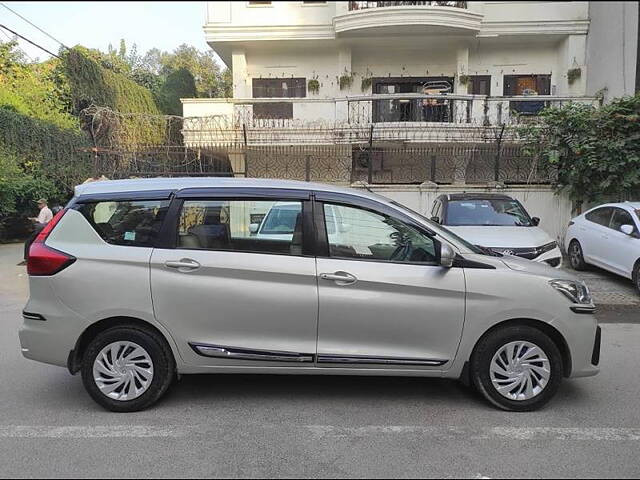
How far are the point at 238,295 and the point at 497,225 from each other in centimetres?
590

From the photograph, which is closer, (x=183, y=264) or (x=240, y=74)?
(x=183, y=264)

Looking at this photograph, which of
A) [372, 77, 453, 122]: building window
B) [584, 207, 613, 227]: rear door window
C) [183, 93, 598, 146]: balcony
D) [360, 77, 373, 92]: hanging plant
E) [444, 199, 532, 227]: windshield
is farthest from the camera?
[360, 77, 373, 92]: hanging plant

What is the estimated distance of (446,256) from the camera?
400 cm

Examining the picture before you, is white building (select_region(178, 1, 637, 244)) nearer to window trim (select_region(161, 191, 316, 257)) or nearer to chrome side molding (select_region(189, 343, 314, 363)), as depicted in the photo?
window trim (select_region(161, 191, 316, 257))

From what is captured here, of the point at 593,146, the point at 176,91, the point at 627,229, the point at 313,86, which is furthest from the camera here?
the point at 176,91

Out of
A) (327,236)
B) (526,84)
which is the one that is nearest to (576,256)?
(327,236)

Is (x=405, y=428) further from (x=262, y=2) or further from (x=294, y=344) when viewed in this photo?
(x=262, y=2)

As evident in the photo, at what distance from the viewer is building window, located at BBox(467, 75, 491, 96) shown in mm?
18448

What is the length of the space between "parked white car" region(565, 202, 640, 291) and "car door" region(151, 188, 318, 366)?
6782 mm

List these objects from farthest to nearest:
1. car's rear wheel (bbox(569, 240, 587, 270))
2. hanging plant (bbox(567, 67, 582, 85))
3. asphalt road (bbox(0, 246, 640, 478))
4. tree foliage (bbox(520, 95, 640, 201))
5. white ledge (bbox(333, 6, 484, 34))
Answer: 1. hanging plant (bbox(567, 67, 582, 85))
2. white ledge (bbox(333, 6, 484, 34))
3. tree foliage (bbox(520, 95, 640, 201))
4. car's rear wheel (bbox(569, 240, 587, 270))
5. asphalt road (bbox(0, 246, 640, 478))

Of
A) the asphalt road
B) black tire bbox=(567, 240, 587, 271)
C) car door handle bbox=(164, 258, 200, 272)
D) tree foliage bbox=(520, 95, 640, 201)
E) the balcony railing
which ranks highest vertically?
the balcony railing

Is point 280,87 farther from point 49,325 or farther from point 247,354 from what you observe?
point 247,354

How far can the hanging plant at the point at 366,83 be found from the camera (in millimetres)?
18266

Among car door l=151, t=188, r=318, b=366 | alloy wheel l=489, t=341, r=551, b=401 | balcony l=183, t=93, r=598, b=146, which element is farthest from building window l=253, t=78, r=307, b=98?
alloy wheel l=489, t=341, r=551, b=401
